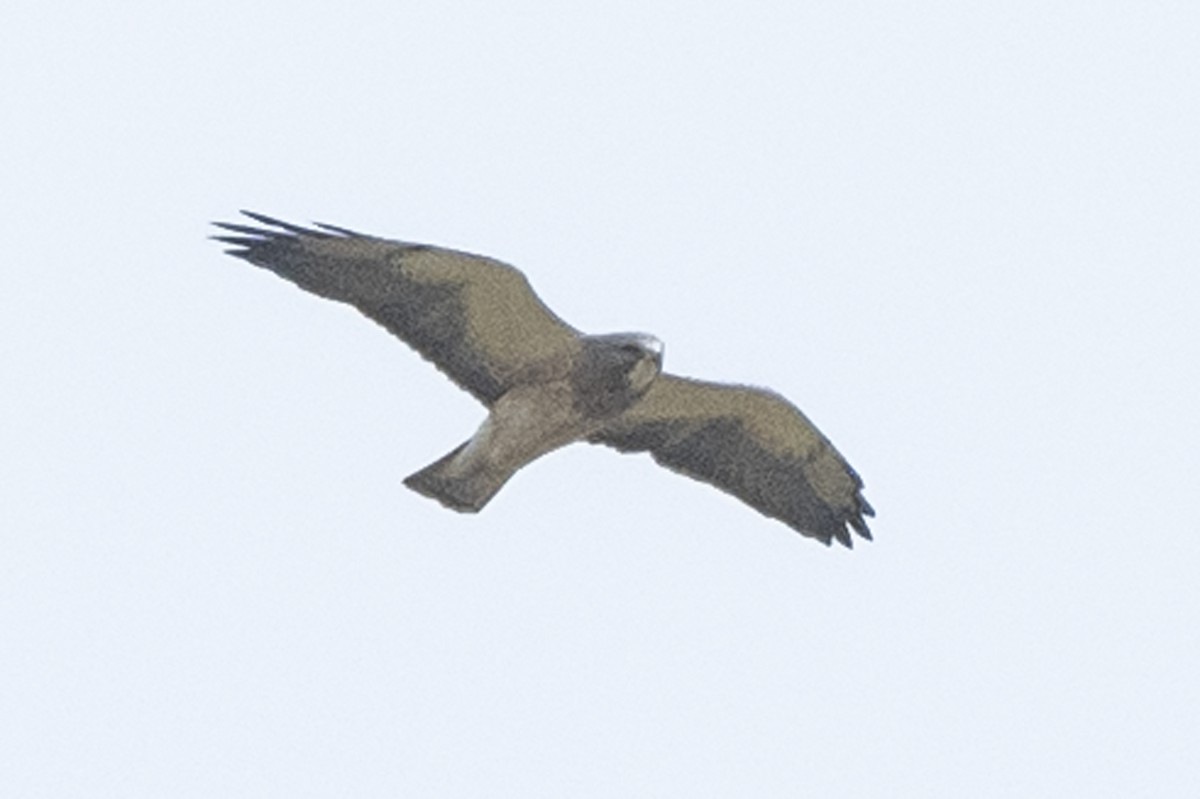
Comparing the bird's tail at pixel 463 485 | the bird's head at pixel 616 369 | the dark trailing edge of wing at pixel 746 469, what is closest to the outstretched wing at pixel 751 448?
the dark trailing edge of wing at pixel 746 469

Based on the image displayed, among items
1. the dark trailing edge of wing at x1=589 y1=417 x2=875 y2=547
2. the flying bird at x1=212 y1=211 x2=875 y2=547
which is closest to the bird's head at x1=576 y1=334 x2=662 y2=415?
the flying bird at x1=212 y1=211 x2=875 y2=547

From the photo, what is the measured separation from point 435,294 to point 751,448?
2.74 m

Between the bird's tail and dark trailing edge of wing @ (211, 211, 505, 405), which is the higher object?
dark trailing edge of wing @ (211, 211, 505, 405)

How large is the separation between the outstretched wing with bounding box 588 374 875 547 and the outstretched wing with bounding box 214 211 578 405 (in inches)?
38.9

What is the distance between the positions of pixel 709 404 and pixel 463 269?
2233mm

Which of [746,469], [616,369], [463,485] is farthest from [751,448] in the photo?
[463,485]

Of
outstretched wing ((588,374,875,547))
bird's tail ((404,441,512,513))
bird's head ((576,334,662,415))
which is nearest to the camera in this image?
bird's head ((576,334,662,415))

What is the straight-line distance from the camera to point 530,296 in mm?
21625

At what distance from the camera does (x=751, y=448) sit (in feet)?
76.0

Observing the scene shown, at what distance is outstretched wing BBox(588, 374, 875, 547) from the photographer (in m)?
22.7

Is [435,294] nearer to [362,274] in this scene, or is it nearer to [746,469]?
[362,274]

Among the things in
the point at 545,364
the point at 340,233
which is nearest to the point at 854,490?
the point at 545,364

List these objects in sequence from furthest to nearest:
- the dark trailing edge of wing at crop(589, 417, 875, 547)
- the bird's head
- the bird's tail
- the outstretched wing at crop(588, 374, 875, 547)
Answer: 1. the dark trailing edge of wing at crop(589, 417, 875, 547)
2. the outstretched wing at crop(588, 374, 875, 547)
3. the bird's tail
4. the bird's head

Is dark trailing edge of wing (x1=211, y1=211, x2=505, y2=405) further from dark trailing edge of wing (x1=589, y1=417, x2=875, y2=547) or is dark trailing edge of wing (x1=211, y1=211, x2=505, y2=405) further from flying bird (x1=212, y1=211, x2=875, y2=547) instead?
dark trailing edge of wing (x1=589, y1=417, x2=875, y2=547)
